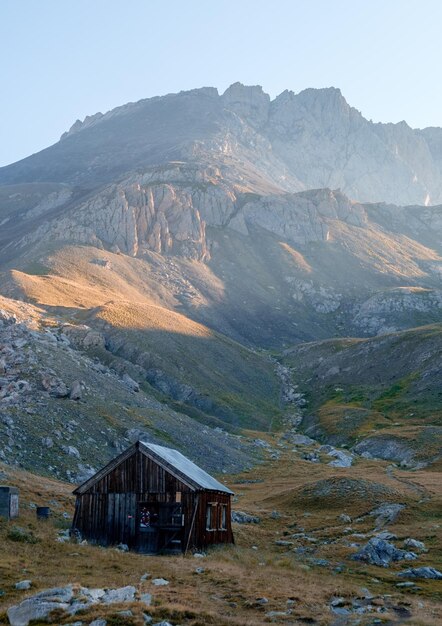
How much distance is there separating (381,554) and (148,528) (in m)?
13.9

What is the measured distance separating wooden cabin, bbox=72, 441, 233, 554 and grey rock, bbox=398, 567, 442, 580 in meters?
11.4

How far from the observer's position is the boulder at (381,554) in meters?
39.8

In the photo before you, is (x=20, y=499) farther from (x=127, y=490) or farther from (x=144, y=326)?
(x=144, y=326)

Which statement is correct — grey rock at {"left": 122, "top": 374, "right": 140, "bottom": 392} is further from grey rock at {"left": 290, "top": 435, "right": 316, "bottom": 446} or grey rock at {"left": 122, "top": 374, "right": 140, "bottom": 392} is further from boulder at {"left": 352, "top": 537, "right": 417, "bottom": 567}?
boulder at {"left": 352, "top": 537, "right": 417, "bottom": 567}

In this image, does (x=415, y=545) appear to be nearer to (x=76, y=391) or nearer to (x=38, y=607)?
(x=38, y=607)

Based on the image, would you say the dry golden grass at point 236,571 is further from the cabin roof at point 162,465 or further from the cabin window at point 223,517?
the cabin roof at point 162,465

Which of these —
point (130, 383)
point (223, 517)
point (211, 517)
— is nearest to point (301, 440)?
point (130, 383)

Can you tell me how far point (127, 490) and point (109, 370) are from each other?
73.0 meters

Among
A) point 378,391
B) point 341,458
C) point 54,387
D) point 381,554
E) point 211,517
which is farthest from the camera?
point 378,391

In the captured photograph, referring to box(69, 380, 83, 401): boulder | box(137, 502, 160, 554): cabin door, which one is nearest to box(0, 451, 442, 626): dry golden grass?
box(137, 502, 160, 554): cabin door

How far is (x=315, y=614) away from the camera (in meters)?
24.1

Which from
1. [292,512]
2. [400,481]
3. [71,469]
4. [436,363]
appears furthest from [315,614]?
[436,363]

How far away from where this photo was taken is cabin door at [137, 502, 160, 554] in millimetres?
39156

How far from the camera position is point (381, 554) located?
40938 mm
